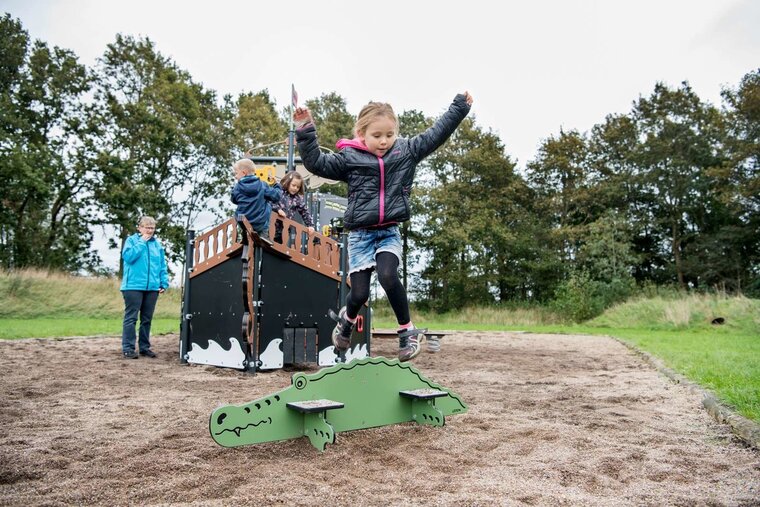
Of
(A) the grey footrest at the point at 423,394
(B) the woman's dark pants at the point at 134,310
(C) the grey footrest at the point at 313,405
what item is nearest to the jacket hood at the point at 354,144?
(C) the grey footrest at the point at 313,405

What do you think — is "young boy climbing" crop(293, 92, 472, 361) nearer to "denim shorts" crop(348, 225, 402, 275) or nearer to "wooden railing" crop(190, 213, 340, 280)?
"denim shorts" crop(348, 225, 402, 275)

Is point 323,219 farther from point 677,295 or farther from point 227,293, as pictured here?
point 677,295

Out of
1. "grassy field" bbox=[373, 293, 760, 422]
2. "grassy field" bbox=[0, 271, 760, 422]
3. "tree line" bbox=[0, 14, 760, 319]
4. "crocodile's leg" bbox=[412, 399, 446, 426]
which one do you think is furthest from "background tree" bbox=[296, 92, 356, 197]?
"crocodile's leg" bbox=[412, 399, 446, 426]

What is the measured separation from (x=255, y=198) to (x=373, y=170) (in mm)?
3215

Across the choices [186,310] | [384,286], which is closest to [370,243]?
[384,286]

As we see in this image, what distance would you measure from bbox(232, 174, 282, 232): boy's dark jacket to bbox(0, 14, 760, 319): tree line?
20.8m

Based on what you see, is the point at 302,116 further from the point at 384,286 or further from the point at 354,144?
the point at 384,286

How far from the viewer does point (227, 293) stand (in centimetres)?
757

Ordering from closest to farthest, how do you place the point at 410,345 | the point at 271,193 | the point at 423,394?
1. the point at 410,345
2. the point at 423,394
3. the point at 271,193

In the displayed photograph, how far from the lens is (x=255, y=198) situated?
6551 millimetres

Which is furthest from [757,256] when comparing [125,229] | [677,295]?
[125,229]

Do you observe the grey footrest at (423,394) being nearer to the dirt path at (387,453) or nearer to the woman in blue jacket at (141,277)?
the dirt path at (387,453)

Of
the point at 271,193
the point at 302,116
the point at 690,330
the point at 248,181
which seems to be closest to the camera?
the point at 302,116

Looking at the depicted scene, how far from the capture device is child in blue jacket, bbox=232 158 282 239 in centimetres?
646
